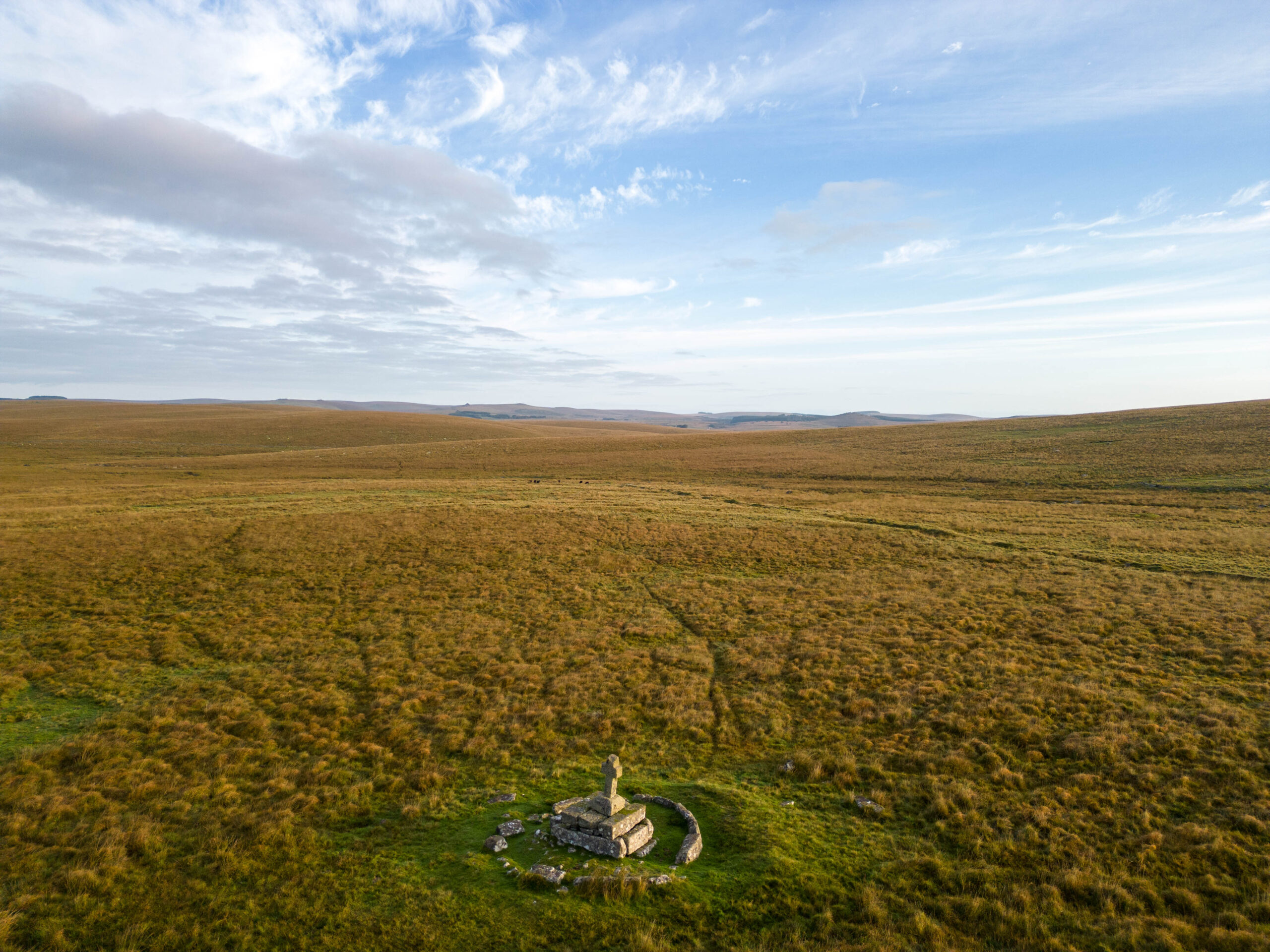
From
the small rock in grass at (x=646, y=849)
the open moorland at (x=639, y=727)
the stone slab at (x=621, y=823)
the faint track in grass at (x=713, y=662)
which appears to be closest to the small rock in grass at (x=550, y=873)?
the open moorland at (x=639, y=727)

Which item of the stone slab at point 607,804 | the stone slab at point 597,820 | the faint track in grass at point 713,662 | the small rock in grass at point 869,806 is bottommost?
the faint track in grass at point 713,662

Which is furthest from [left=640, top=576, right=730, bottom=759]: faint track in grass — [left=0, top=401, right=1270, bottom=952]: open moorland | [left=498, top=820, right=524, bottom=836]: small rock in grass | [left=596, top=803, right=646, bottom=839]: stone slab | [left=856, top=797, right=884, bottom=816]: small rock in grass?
[left=498, top=820, right=524, bottom=836]: small rock in grass

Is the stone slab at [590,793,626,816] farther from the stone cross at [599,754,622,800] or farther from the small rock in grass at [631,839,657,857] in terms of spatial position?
the small rock in grass at [631,839,657,857]

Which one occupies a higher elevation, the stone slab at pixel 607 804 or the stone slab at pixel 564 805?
the stone slab at pixel 607 804

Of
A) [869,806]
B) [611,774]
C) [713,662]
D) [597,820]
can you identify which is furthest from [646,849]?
[713,662]

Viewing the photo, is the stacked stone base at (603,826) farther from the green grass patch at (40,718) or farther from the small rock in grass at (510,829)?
the green grass patch at (40,718)

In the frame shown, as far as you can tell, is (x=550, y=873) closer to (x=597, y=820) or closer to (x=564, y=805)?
(x=597, y=820)

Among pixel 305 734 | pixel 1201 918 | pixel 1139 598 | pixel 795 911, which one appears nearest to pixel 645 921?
pixel 795 911
